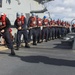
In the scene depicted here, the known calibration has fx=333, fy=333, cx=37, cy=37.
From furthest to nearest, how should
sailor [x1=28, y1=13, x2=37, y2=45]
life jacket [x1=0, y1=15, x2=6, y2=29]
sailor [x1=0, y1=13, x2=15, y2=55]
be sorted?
1. sailor [x1=28, y1=13, x2=37, y2=45]
2. life jacket [x1=0, y1=15, x2=6, y2=29]
3. sailor [x1=0, y1=13, x2=15, y2=55]

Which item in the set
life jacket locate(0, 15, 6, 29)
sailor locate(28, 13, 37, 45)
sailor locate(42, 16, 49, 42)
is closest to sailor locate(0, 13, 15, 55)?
life jacket locate(0, 15, 6, 29)

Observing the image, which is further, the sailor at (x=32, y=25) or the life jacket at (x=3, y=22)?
the sailor at (x=32, y=25)

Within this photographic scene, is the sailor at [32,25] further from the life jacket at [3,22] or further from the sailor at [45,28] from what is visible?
the life jacket at [3,22]

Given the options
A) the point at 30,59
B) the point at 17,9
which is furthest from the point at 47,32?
the point at 30,59

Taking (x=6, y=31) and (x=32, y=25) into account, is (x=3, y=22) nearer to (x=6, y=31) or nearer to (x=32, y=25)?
(x=6, y=31)

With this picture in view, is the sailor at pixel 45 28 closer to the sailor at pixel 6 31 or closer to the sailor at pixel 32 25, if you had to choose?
the sailor at pixel 32 25

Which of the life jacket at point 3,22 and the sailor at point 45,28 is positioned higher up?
the life jacket at point 3,22

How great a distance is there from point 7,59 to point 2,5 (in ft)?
33.7

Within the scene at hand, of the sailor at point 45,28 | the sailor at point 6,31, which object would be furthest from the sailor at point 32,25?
the sailor at point 6,31

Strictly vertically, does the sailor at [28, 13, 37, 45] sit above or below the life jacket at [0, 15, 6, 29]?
below

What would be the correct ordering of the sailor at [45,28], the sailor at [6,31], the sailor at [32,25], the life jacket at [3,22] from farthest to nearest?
the sailor at [45,28] → the sailor at [32,25] → the life jacket at [3,22] → the sailor at [6,31]

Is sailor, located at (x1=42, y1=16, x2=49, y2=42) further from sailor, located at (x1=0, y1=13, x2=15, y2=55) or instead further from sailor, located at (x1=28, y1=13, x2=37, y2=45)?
sailor, located at (x1=0, y1=13, x2=15, y2=55)

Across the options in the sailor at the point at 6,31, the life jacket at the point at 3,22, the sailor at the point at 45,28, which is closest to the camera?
the sailor at the point at 6,31

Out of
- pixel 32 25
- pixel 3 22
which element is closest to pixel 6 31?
pixel 3 22
